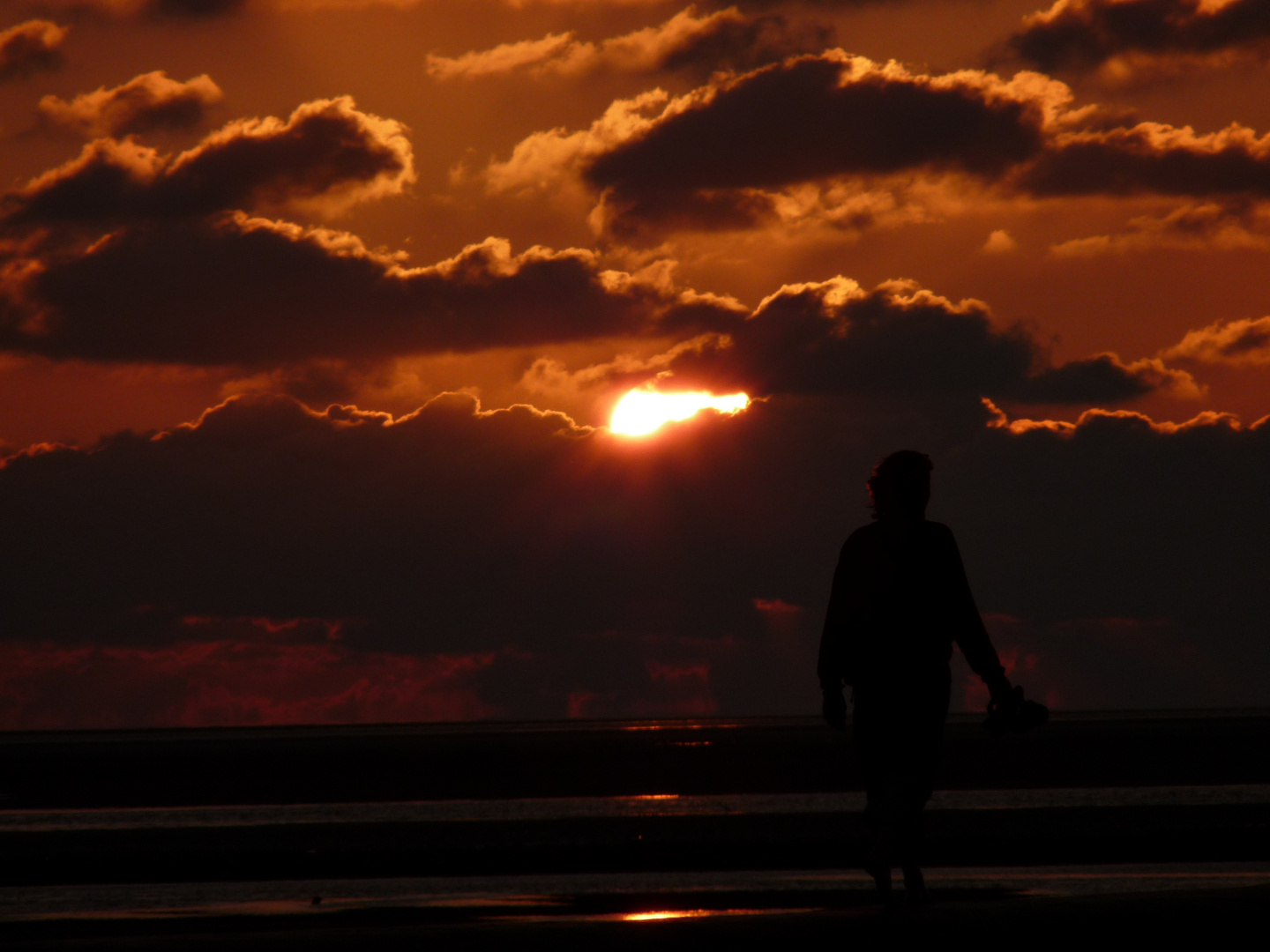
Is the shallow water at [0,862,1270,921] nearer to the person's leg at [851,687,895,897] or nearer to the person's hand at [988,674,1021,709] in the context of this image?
the person's leg at [851,687,895,897]

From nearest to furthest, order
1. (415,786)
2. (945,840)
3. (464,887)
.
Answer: (464,887) < (945,840) < (415,786)

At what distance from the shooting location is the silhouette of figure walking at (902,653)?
742 centimetres

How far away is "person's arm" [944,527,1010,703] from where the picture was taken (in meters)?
7.39

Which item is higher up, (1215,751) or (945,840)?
(945,840)

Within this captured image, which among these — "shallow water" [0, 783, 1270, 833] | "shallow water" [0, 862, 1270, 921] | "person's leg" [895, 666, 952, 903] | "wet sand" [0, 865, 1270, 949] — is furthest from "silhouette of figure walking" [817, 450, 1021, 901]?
"shallow water" [0, 783, 1270, 833]

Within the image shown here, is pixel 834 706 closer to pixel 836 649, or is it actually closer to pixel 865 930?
pixel 836 649

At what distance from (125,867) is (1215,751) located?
25.9 meters

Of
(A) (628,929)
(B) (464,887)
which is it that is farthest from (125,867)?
(A) (628,929)

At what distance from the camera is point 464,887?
11.1 meters

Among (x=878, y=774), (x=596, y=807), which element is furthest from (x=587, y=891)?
(x=596, y=807)

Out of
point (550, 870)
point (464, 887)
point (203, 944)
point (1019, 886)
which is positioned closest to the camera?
point (203, 944)

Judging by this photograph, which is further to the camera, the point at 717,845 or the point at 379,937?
the point at 717,845

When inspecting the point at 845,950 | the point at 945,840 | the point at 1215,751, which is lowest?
the point at 1215,751

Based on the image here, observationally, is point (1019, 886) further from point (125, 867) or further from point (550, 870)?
point (125, 867)
